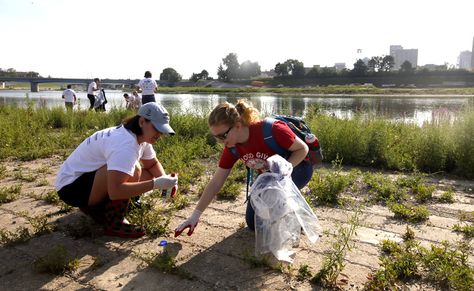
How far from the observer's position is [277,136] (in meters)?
2.81

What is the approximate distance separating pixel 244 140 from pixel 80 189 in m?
1.38

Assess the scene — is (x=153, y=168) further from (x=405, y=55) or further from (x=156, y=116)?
(x=405, y=55)

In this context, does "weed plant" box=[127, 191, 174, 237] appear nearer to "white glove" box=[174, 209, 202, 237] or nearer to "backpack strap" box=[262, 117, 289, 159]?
"white glove" box=[174, 209, 202, 237]

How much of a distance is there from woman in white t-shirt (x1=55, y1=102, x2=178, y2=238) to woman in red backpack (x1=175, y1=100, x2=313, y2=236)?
35cm

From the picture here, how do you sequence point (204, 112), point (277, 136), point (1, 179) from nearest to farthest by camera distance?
point (277, 136)
point (1, 179)
point (204, 112)

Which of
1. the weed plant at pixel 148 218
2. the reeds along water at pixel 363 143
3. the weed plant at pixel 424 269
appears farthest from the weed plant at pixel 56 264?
the reeds along water at pixel 363 143

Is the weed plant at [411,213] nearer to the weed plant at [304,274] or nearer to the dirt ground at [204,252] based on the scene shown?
the dirt ground at [204,252]

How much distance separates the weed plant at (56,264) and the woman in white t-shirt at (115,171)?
506mm

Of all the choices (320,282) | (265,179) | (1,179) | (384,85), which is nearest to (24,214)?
(1,179)

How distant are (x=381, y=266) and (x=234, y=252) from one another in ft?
3.35

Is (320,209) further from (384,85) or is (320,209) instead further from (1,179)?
(384,85)

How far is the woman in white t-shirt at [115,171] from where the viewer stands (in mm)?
2797

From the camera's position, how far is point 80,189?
3.12 metres

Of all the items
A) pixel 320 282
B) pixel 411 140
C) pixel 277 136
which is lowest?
pixel 320 282
